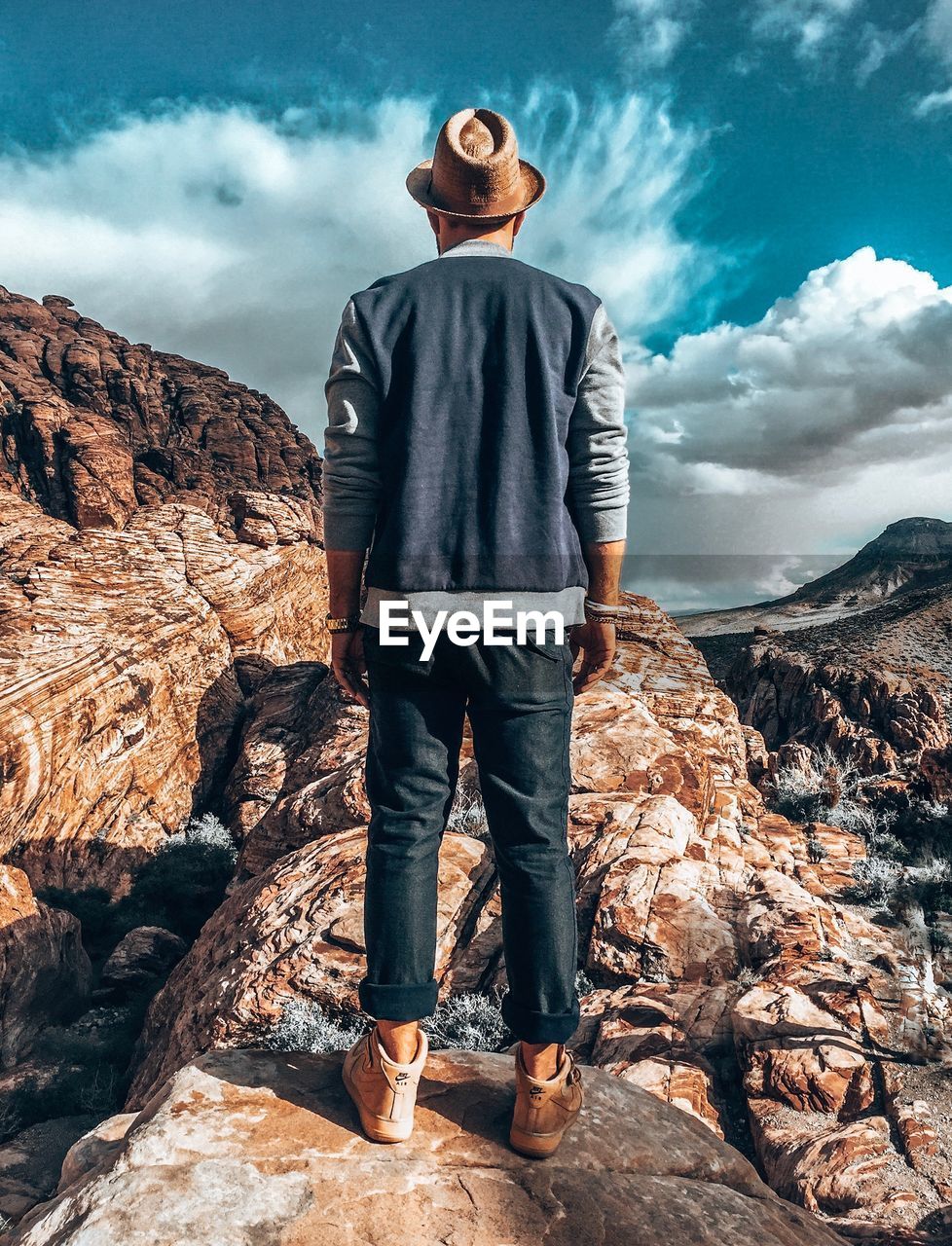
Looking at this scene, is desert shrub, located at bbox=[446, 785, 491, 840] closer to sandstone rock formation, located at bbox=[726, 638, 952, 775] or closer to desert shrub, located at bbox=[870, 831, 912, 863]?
desert shrub, located at bbox=[870, 831, 912, 863]

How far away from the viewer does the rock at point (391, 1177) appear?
195cm

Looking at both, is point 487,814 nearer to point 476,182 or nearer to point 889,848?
point 476,182

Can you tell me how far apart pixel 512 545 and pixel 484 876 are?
152 inches

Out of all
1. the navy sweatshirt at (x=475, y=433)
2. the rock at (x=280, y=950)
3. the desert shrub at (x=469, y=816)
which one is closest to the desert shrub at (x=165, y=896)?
the rock at (x=280, y=950)

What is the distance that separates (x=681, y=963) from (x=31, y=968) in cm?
607

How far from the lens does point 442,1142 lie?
92.4 inches

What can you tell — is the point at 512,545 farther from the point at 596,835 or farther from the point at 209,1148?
the point at 596,835

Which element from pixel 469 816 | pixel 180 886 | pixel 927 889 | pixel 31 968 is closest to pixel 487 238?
pixel 469 816

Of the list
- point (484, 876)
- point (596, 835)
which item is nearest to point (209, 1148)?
point (484, 876)

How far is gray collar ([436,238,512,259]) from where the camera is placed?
2594 mm

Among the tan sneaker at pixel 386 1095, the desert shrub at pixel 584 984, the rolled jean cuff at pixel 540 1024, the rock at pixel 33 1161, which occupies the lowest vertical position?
the rock at pixel 33 1161

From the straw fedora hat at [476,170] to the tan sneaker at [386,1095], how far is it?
2812 millimetres

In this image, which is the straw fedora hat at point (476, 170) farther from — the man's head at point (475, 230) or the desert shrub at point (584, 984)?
the desert shrub at point (584, 984)

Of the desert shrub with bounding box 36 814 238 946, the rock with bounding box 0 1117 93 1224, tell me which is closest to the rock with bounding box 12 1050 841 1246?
the rock with bounding box 0 1117 93 1224
